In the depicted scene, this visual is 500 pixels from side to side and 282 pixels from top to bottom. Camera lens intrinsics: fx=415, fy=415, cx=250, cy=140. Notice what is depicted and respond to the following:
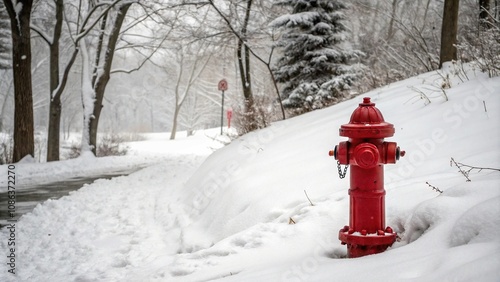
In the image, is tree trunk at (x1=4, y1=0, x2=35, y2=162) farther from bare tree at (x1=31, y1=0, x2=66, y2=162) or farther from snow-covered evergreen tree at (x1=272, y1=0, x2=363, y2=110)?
snow-covered evergreen tree at (x1=272, y1=0, x2=363, y2=110)

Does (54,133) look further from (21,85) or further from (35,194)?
(35,194)

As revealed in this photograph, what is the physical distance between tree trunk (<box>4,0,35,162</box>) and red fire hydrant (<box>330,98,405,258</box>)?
1203 cm

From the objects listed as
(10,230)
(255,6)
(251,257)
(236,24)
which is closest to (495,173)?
(251,257)

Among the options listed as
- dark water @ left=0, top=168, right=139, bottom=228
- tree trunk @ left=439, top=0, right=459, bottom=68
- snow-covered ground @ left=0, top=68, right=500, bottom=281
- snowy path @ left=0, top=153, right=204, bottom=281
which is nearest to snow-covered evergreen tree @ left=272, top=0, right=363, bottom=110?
tree trunk @ left=439, top=0, right=459, bottom=68

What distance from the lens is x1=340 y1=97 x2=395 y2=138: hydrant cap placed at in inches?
93.7

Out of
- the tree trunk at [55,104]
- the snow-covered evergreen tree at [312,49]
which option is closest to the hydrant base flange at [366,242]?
the snow-covered evergreen tree at [312,49]

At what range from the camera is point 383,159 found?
95.3 inches

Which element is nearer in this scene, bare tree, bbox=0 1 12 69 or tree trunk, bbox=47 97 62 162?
tree trunk, bbox=47 97 62 162

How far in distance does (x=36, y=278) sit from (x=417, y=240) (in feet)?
10.5

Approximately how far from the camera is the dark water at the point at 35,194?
20.9 feet

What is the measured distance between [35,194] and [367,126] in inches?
290

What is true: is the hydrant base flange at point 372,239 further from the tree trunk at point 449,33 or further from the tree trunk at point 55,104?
the tree trunk at point 55,104

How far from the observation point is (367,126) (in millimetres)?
2379

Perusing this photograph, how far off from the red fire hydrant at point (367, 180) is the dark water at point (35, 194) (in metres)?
4.85
